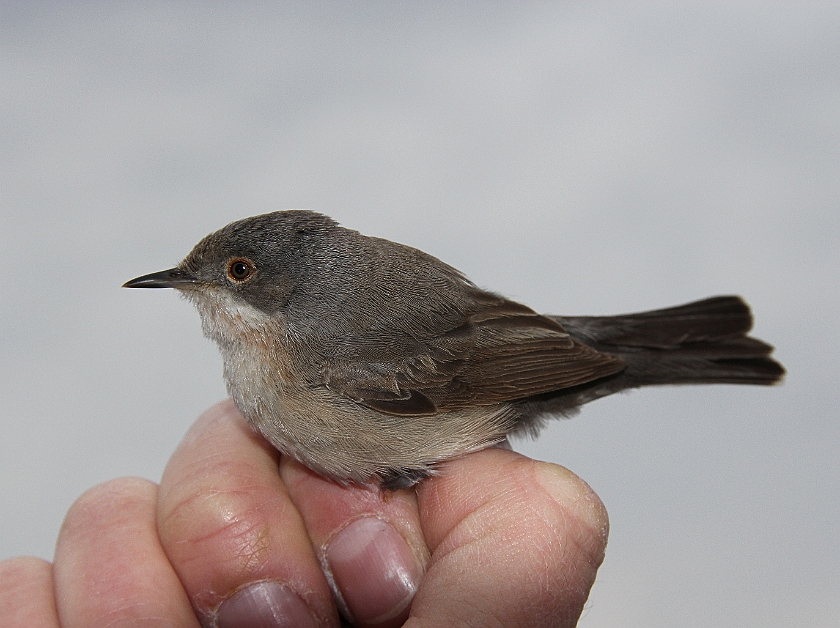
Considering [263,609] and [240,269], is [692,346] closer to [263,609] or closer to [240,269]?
[240,269]

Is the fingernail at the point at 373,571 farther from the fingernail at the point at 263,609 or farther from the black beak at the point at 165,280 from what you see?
the black beak at the point at 165,280

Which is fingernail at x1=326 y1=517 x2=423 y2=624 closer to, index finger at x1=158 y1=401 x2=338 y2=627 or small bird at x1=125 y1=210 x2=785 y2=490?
index finger at x1=158 y1=401 x2=338 y2=627

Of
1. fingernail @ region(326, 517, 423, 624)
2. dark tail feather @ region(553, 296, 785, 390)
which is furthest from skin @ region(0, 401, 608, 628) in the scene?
dark tail feather @ region(553, 296, 785, 390)

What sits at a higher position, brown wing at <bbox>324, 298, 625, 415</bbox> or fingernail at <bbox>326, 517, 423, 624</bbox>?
brown wing at <bbox>324, 298, 625, 415</bbox>

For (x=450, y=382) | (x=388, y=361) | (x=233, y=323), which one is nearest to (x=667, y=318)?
(x=450, y=382)

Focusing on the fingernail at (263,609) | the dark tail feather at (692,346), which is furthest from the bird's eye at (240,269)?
the dark tail feather at (692,346)

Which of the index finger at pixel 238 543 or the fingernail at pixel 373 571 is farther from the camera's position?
the fingernail at pixel 373 571
